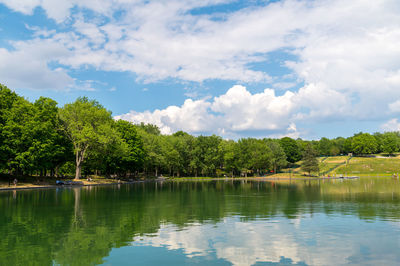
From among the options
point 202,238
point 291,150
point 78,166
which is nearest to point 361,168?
point 291,150

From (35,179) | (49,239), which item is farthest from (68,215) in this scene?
(35,179)

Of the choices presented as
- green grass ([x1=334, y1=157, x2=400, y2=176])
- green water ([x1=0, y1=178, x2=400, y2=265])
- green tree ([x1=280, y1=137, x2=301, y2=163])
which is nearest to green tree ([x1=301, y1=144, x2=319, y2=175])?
green grass ([x1=334, y1=157, x2=400, y2=176])

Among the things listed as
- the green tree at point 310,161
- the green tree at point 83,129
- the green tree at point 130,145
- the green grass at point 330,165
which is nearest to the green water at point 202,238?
the green tree at point 83,129

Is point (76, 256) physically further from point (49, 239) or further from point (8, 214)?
point (8, 214)

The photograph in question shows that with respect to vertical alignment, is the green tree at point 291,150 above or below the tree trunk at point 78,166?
above

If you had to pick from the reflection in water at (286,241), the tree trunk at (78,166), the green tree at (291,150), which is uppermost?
the green tree at (291,150)

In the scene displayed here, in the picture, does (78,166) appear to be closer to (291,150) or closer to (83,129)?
(83,129)

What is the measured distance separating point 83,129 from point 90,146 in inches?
224

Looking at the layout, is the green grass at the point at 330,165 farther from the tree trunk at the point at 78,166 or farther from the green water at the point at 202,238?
the green water at the point at 202,238

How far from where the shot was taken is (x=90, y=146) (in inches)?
3526

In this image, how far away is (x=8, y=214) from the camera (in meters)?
30.1

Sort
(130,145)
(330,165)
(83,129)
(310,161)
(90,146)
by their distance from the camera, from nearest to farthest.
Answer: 1. (83,129)
2. (90,146)
3. (130,145)
4. (310,161)
5. (330,165)

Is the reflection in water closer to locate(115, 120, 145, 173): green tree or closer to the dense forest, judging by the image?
the dense forest

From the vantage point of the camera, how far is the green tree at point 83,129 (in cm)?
8562
